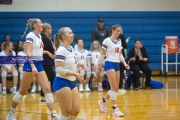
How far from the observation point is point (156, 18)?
51.5 feet

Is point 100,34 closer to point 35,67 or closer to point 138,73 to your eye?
point 138,73

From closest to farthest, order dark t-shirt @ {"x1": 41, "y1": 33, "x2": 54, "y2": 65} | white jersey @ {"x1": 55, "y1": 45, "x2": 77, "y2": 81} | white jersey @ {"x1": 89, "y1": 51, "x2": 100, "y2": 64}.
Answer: white jersey @ {"x1": 55, "y1": 45, "x2": 77, "y2": 81} → dark t-shirt @ {"x1": 41, "y1": 33, "x2": 54, "y2": 65} → white jersey @ {"x1": 89, "y1": 51, "x2": 100, "y2": 64}

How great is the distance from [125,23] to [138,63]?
10.8 ft

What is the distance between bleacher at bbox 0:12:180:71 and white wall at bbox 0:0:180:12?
21cm

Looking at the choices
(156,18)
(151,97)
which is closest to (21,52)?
(151,97)

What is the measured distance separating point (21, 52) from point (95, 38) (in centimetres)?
229

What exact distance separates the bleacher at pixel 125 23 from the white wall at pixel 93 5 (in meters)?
0.21

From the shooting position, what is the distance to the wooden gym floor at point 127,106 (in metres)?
7.89

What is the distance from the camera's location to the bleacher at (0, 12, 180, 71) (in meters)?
14.8

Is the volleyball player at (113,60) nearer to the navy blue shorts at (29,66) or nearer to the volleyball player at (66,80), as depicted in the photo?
the navy blue shorts at (29,66)

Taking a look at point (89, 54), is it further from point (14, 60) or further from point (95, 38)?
point (14, 60)

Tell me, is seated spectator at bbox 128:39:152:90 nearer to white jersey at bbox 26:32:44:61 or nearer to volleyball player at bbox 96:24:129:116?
volleyball player at bbox 96:24:129:116

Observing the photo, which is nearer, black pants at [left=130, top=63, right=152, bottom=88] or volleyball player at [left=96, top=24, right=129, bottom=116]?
volleyball player at [left=96, top=24, right=129, bottom=116]

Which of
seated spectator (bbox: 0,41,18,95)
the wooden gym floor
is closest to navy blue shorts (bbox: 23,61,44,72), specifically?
the wooden gym floor
